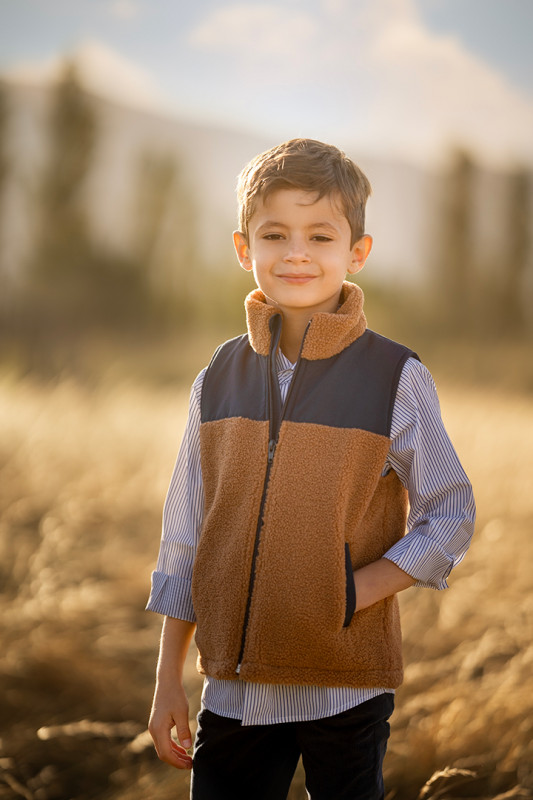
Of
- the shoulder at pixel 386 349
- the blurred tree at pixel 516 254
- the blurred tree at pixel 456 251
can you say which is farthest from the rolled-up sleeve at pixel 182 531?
the blurred tree at pixel 516 254

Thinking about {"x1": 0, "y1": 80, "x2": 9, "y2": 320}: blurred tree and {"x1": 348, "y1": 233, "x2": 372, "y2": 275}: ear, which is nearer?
{"x1": 348, "y1": 233, "x2": 372, "y2": 275}: ear

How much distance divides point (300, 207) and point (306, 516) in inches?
21.9

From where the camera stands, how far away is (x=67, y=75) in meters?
28.8

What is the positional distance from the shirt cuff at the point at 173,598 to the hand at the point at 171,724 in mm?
132

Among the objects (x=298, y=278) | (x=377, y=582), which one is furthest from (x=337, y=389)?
(x=377, y=582)

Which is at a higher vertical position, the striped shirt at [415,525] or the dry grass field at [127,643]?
the striped shirt at [415,525]

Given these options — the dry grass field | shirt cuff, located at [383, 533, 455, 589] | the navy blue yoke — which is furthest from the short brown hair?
the dry grass field

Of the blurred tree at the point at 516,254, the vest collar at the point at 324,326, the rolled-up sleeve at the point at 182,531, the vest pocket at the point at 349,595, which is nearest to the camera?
the vest pocket at the point at 349,595

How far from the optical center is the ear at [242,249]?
150 centimetres

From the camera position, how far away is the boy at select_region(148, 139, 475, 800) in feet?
4.05

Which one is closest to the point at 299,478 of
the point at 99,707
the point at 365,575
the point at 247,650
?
the point at 365,575

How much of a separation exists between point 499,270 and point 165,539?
3581 cm

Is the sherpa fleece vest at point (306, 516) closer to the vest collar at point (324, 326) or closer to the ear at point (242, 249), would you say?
the vest collar at point (324, 326)

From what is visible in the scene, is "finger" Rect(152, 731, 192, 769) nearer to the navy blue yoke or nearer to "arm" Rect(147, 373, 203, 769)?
"arm" Rect(147, 373, 203, 769)
